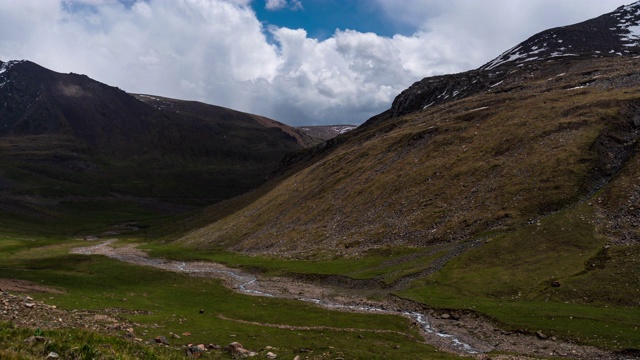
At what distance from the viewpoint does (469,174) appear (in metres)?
96.4

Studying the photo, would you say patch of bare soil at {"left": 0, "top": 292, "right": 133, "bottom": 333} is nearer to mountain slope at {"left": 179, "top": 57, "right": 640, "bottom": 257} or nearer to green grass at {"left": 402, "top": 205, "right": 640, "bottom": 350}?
green grass at {"left": 402, "top": 205, "right": 640, "bottom": 350}

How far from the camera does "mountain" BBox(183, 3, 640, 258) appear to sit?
79875mm

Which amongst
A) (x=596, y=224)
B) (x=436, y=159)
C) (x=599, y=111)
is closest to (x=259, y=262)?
(x=436, y=159)

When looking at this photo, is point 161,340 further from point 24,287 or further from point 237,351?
point 24,287

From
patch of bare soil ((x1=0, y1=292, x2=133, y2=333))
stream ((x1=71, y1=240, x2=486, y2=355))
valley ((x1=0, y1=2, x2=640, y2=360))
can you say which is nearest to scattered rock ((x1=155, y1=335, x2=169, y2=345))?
valley ((x1=0, y1=2, x2=640, y2=360))

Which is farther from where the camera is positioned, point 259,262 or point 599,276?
point 259,262

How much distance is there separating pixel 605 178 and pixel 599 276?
35.6 meters

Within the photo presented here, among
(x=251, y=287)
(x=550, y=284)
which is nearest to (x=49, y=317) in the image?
(x=251, y=287)

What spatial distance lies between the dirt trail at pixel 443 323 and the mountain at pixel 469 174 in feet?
60.9

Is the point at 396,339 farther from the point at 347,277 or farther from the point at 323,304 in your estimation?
the point at 347,277

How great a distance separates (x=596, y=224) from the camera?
208ft

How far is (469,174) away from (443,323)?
54034 millimetres

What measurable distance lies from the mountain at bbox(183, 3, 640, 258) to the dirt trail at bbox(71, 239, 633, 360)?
18.6 m

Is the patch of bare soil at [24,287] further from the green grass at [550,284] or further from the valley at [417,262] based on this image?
the green grass at [550,284]
